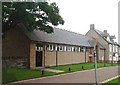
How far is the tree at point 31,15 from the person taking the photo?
28.1 metres

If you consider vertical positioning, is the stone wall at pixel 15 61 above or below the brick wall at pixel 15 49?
below

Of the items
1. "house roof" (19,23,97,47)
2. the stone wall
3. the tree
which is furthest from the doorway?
the tree

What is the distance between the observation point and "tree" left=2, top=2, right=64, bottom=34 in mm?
28062

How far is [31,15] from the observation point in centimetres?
2983

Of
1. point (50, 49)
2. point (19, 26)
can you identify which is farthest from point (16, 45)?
point (50, 49)

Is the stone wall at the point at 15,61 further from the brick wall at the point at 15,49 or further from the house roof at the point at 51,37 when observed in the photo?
the house roof at the point at 51,37

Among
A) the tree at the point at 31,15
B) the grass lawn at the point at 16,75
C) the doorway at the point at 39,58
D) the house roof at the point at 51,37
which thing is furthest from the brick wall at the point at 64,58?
the grass lawn at the point at 16,75

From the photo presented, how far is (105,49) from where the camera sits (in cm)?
7506

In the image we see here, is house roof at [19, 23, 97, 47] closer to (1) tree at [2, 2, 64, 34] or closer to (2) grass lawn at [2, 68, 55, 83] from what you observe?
(1) tree at [2, 2, 64, 34]

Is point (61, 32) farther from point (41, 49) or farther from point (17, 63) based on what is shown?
point (17, 63)

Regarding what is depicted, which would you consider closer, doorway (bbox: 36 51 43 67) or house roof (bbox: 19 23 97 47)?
house roof (bbox: 19 23 97 47)

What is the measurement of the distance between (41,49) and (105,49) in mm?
37310

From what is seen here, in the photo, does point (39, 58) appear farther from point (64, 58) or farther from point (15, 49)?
point (64, 58)

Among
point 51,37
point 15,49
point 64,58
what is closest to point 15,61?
point 15,49
